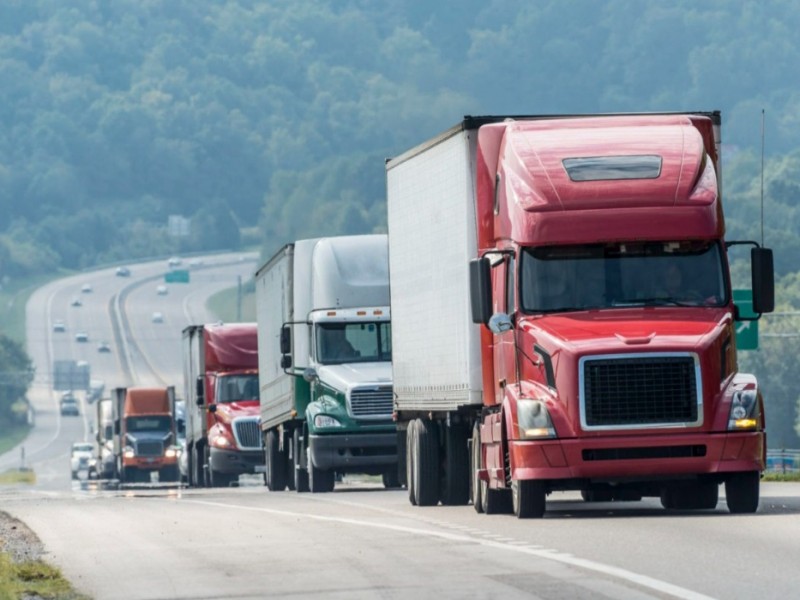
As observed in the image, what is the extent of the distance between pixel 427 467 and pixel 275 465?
1405cm

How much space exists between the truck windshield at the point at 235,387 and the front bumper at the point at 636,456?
2597 cm

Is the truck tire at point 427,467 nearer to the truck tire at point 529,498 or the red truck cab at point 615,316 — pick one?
the red truck cab at point 615,316

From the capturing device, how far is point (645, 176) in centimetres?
2017

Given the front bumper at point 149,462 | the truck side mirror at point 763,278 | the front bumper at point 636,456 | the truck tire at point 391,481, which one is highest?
the truck side mirror at point 763,278

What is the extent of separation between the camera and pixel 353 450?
3322 cm

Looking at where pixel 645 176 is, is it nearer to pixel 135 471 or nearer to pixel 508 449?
pixel 508 449

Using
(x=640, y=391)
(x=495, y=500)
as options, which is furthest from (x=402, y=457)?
(x=640, y=391)

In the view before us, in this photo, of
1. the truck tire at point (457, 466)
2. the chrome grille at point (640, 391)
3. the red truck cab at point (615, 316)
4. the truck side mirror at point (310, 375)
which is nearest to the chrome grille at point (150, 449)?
the truck side mirror at point (310, 375)

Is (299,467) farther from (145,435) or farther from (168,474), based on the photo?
(168,474)

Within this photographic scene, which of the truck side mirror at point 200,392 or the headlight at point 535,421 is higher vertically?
the truck side mirror at point 200,392

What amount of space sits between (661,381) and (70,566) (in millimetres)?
5478

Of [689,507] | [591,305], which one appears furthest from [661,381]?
[689,507]

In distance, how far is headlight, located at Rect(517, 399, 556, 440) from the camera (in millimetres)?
19562

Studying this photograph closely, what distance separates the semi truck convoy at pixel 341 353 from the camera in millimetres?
32906
